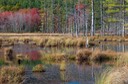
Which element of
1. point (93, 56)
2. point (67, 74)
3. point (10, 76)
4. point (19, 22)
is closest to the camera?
point (10, 76)

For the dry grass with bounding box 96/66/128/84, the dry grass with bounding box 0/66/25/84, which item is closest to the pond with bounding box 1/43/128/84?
A: the dry grass with bounding box 0/66/25/84

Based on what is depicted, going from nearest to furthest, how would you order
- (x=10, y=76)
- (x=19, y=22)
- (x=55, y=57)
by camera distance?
1. (x=10, y=76)
2. (x=55, y=57)
3. (x=19, y=22)

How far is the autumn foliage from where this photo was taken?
9662 centimetres

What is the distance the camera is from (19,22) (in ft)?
319

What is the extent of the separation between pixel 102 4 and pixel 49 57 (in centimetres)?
4737

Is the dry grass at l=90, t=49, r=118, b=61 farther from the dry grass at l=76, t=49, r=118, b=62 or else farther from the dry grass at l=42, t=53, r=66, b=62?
the dry grass at l=42, t=53, r=66, b=62

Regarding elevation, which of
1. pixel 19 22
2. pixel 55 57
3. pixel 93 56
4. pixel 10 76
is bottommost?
pixel 19 22

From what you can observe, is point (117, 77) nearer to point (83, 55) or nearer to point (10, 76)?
point (10, 76)

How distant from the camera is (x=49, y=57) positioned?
85.1 feet

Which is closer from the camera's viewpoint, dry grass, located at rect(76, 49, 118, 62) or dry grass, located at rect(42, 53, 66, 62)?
dry grass, located at rect(76, 49, 118, 62)

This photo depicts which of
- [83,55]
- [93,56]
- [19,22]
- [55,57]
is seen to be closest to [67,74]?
[93,56]

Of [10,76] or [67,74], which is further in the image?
[67,74]

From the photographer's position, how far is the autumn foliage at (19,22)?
96625 mm

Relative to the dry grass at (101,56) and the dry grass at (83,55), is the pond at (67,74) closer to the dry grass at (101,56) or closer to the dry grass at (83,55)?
the dry grass at (83,55)
